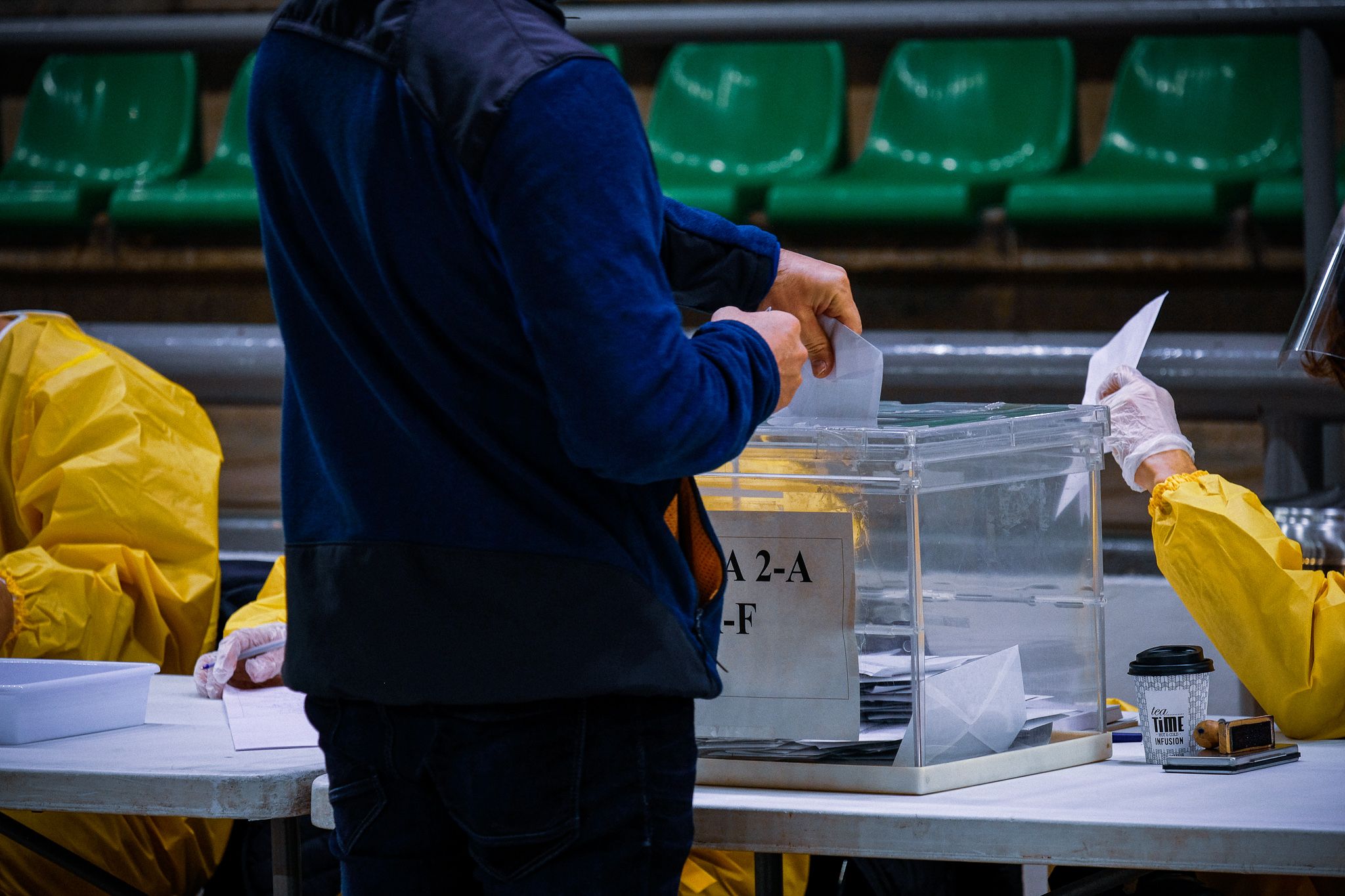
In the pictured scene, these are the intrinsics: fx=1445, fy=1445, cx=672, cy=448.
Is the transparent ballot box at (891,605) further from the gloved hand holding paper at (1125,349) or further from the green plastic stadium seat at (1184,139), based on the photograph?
the green plastic stadium seat at (1184,139)

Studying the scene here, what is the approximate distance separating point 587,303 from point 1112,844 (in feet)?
1.92

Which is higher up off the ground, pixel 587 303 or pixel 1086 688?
pixel 587 303

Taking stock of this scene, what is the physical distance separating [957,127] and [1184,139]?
0.60 m

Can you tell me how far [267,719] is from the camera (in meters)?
1.48

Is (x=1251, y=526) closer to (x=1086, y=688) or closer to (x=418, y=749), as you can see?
(x=1086, y=688)

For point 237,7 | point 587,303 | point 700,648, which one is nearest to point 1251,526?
point 700,648

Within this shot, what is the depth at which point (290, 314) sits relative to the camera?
94 centimetres

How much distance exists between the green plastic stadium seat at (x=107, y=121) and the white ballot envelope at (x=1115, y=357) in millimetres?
3460

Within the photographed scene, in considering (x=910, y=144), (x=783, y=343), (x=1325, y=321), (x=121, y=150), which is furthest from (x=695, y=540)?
(x=121, y=150)

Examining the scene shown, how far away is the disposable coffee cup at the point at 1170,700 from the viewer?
128 centimetres

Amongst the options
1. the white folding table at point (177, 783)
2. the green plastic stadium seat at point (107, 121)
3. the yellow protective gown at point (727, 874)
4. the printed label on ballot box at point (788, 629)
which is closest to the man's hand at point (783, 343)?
the printed label on ballot box at point (788, 629)

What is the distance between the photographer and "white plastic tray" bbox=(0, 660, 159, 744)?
55.2 inches

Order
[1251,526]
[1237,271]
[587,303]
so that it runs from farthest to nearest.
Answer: [1237,271], [1251,526], [587,303]

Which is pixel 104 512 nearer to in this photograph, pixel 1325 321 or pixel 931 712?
pixel 931 712
